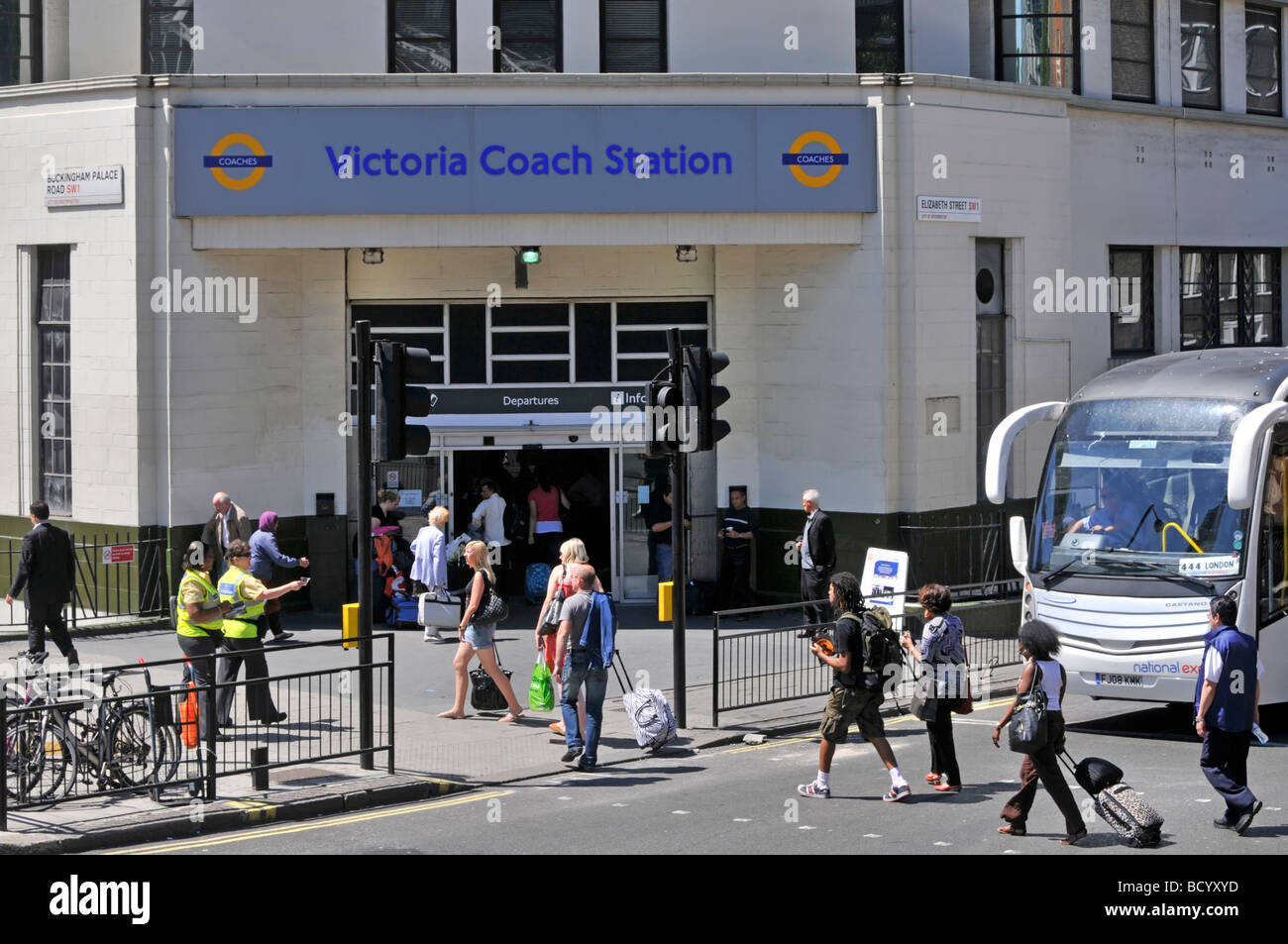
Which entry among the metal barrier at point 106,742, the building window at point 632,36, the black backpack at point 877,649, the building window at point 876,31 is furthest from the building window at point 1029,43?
the metal barrier at point 106,742

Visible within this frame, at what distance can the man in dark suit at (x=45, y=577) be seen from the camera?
53.7 feet

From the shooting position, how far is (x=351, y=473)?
70.2ft

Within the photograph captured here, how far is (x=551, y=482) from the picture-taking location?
2186 centimetres

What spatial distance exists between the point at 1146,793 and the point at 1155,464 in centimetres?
363

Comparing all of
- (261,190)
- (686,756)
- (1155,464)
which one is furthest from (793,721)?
(261,190)

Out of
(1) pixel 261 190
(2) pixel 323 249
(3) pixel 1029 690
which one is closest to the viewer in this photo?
(3) pixel 1029 690

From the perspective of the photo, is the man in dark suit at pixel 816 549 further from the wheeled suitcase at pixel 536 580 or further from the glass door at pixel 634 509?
the wheeled suitcase at pixel 536 580

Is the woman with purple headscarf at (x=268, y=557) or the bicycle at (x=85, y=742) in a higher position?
the woman with purple headscarf at (x=268, y=557)

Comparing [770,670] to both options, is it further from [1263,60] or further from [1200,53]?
[1263,60]

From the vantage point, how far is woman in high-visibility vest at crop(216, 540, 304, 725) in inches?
539

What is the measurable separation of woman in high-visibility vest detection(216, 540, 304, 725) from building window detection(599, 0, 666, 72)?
31.8 ft

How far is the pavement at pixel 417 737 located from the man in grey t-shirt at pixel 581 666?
346 millimetres

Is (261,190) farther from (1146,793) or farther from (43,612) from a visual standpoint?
(1146,793)

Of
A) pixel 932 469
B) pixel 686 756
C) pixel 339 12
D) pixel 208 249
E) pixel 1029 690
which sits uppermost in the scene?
pixel 339 12
